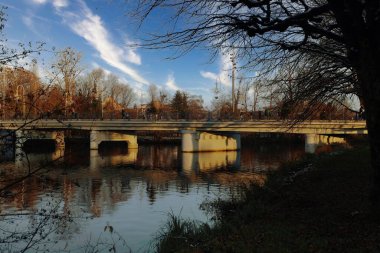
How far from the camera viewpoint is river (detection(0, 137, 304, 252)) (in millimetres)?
7844

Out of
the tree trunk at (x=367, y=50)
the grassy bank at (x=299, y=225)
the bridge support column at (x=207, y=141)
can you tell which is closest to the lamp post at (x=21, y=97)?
the grassy bank at (x=299, y=225)

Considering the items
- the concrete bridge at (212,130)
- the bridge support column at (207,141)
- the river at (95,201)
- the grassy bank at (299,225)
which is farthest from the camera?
the bridge support column at (207,141)

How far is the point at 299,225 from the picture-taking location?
28.4 feet

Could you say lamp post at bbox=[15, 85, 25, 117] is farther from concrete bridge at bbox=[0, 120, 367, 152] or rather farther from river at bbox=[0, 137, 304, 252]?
concrete bridge at bbox=[0, 120, 367, 152]

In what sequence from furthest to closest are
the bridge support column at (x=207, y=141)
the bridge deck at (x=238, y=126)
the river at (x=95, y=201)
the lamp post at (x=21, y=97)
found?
the bridge support column at (x=207, y=141), the bridge deck at (x=238, y=126), the river at (x=95, y=201), the lamp post at (x=21, y=97)

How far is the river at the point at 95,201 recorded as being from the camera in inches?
309

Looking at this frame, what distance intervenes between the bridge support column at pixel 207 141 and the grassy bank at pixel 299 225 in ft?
142

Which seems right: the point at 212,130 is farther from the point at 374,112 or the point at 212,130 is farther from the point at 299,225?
the point at 374,112

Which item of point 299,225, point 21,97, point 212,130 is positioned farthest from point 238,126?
point 21,97

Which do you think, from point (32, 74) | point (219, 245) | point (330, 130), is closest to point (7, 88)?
point (32, 74)

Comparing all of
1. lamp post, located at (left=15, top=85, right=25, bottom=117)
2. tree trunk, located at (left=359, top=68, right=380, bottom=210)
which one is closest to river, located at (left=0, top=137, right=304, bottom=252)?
lamp post, located at (left=15, top=85, right=25, bottom=117)

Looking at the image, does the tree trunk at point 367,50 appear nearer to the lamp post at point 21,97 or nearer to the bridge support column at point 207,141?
the lamp post at point 21,97

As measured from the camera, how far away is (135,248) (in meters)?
12.3

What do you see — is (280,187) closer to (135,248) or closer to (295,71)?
(295,71)
